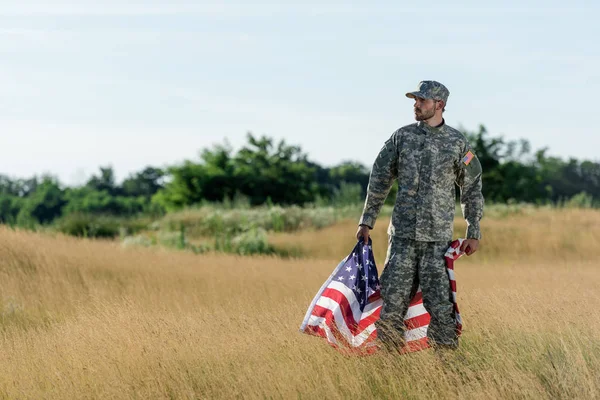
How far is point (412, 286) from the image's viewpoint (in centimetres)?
612

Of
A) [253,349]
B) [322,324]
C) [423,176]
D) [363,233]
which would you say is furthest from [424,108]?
[253,349]

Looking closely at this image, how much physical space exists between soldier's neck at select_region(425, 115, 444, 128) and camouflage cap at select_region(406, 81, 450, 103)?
5.8 inches

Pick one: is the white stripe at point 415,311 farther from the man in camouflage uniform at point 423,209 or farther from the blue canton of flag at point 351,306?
the blue canton of flag at point 351,306

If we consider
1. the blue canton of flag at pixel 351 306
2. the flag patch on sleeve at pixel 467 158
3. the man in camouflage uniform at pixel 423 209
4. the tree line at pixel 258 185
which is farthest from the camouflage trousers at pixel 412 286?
the tree line at pixel 258 185

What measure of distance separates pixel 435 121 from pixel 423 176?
1.36ft

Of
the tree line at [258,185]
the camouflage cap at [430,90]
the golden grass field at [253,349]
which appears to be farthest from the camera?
the tree line at [258,185]

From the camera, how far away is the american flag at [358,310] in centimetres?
602

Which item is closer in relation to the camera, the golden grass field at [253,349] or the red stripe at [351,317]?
the golden grass field at [253,349]

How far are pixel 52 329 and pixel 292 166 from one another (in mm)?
37300

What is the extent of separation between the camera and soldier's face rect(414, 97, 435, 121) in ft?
19.6

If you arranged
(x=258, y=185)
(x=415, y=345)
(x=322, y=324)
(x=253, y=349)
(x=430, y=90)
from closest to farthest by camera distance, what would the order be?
1. (x=430, y=90)
2. (x=415, y=345)
3. (x=322, y=324)
4. (x=253, y=349)
5. (x=258, y=185)

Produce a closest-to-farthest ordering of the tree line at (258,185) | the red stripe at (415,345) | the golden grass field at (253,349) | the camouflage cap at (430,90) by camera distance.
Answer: the golden grass field at (253,349) < the camouflage cap at (430,90) < the red stripe at (415,345) < the tree line at (258,185)

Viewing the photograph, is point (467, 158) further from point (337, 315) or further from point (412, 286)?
point (337, 315)

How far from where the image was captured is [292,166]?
45.6 m
